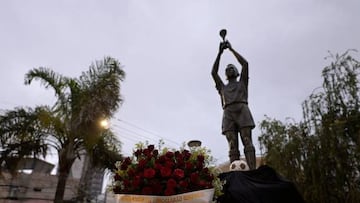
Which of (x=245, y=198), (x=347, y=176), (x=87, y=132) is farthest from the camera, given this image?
(x=87, y=132)

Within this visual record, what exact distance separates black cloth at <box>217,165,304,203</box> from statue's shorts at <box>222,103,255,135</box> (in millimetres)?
1162

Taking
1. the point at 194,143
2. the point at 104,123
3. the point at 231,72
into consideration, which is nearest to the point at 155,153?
the point at 194,143

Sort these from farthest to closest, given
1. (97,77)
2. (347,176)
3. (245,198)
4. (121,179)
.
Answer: (97,77) → (347,176) → (245,198) → (121,179)

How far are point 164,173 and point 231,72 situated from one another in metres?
3.03

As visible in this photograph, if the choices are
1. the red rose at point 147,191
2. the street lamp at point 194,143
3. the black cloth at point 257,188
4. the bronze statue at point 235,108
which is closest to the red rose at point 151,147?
the red rose at point 147,191

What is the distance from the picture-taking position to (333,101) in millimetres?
9484

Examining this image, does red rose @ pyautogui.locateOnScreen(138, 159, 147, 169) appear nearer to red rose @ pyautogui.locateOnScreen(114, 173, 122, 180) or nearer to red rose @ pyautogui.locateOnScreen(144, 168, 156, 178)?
red rose @ pyautogui.locateOnScreen(144, 168, 156, 178)

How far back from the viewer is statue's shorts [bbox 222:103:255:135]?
494cm

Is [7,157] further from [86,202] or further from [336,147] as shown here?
[336,147]

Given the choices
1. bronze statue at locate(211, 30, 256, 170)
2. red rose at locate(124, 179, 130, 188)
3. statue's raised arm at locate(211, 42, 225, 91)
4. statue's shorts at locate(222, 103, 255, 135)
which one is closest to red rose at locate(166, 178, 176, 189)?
red rose at locate(124, 179, 130, 188)

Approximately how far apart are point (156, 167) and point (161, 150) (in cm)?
30

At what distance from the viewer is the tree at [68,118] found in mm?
9109

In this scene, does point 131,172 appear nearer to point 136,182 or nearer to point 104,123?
point 136,182

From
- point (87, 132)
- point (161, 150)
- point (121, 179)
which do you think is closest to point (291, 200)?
point (161, 150)
